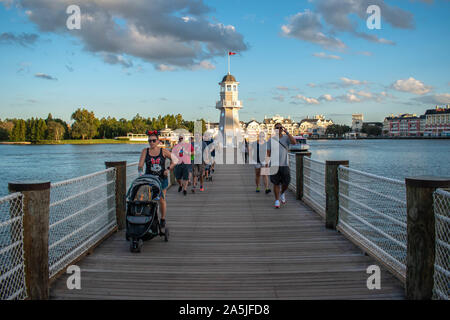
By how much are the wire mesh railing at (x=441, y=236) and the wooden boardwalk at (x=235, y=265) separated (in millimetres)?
486

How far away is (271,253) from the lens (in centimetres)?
556

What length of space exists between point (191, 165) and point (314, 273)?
24.6 feet

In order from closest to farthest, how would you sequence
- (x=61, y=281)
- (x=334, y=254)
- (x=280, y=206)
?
1. (x=61, y=281)
2. (x=334, y=254)
3. (x=280, y=206)

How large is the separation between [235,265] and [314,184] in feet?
16.7

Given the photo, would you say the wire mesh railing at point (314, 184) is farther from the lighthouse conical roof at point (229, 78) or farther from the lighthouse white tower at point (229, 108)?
the lighthouse conical roof at point (229, 78)

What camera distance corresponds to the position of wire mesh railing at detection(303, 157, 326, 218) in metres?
8.39

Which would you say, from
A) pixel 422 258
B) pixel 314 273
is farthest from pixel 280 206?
pixel 422 258

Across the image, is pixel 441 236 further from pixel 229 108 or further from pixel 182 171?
pixel 229 108

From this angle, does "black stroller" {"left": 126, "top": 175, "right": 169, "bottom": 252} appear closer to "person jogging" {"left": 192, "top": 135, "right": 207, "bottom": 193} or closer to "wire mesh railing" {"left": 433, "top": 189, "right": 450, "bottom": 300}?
"wire mesh railing" {"left": 433, "top": 189, "right": 450, "bottom": 300}

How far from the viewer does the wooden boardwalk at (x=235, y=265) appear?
13.6 ft

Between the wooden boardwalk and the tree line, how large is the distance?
142m

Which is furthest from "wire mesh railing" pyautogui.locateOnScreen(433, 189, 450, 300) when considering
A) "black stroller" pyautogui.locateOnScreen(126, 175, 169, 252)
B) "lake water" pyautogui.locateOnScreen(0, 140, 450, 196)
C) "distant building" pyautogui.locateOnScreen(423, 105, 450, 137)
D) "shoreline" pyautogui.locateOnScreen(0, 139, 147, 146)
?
"distant building" pyautogui.locateOnScreen(423, 105, 450, 137)
